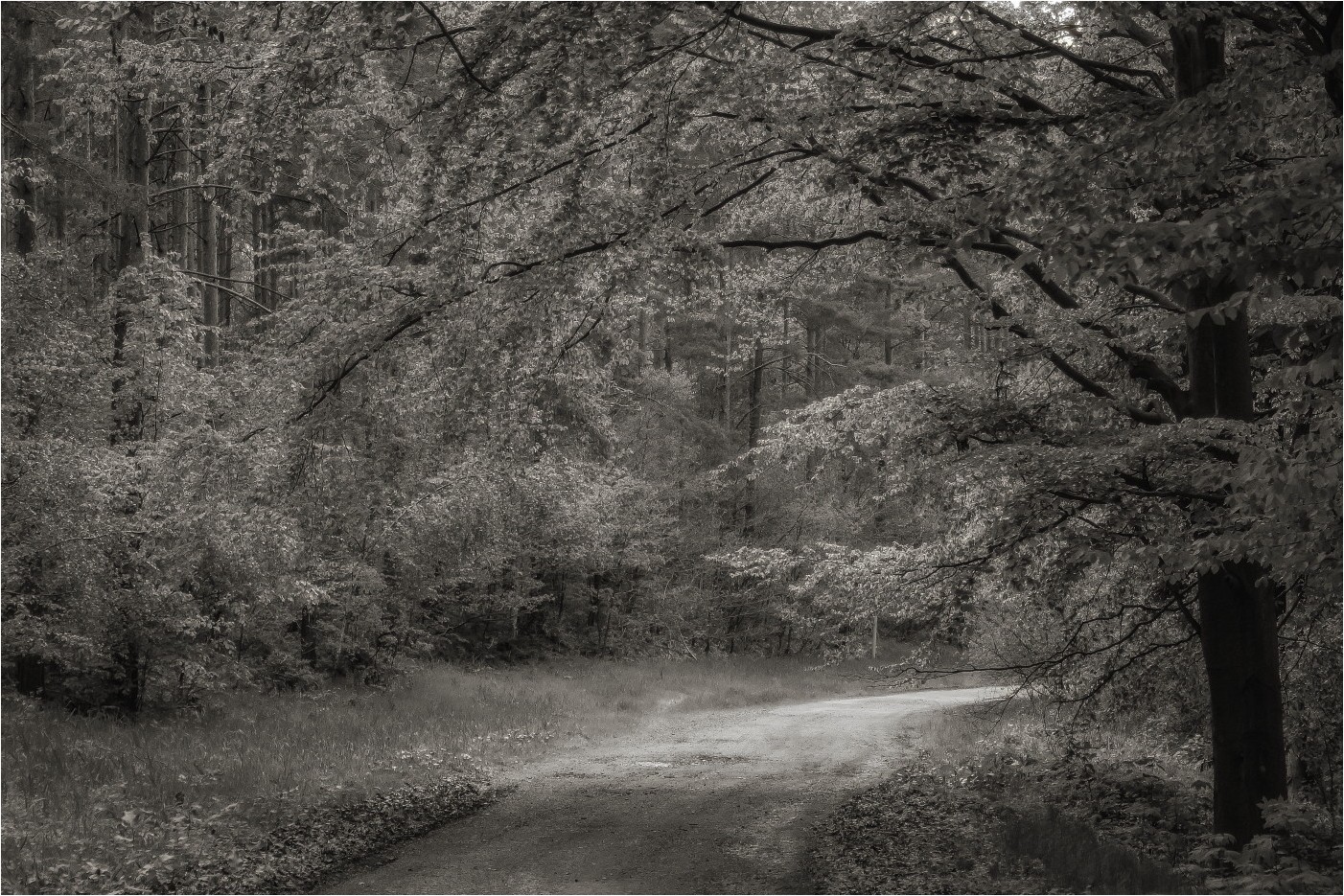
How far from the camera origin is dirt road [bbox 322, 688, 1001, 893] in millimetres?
6910

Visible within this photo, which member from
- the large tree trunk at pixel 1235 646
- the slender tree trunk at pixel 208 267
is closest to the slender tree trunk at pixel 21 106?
the slender tree trunk at pixel 208 267

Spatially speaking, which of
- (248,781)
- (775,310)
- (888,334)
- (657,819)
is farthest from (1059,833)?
(888,334)

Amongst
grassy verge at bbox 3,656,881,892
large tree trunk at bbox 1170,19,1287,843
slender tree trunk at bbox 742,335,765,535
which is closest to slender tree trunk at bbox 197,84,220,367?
grassy verge at bbox 3,656,881,892

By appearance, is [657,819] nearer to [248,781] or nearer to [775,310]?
[248,781]

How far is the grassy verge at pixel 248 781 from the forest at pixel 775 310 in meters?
1.24

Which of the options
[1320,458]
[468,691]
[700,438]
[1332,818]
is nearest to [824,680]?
[700,438]

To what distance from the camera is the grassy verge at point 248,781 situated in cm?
655

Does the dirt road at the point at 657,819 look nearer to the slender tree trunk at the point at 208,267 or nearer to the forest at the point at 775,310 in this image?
the forest at the point at 775,310

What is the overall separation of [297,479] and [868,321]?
26419 millimetres

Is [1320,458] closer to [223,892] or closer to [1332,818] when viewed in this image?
[1332,818]

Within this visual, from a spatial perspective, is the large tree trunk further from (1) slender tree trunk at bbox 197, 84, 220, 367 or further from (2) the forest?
(1) slender tree trunk at bbox 197, 84, 220, 367

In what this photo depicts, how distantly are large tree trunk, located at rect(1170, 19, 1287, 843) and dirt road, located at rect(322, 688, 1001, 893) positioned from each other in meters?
3.47

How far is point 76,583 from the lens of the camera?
10250mm

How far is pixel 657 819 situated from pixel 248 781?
12.1 ft
